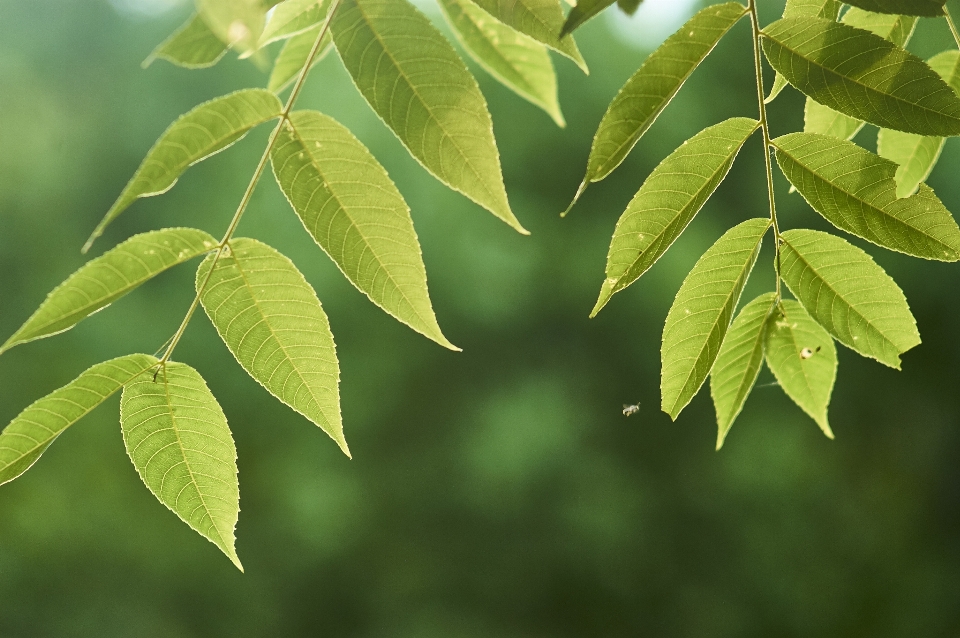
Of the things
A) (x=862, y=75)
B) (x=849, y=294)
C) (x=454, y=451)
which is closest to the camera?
(x=862, y=75)

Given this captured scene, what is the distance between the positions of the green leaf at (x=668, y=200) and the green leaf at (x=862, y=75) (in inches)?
1.9

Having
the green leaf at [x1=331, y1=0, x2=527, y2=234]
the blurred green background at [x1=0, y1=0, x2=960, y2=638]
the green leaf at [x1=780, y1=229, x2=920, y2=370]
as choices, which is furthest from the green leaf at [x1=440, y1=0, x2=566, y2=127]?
the blurred green background at [x1=0, y1=0, x2=960, y2=638]

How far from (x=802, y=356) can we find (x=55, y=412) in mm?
523

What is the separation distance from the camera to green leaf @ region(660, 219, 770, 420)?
1.50 feet

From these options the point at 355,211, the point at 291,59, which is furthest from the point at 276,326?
the point at 291,59

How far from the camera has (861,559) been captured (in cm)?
489

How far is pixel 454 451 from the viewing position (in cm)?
477

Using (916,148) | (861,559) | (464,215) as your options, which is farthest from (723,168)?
(861,559)

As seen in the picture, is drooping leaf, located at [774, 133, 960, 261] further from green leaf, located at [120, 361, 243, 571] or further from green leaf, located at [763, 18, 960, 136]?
green leaf, located at [120, 361, 243, 571]

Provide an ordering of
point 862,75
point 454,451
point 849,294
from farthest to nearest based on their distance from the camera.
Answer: point 454,451, point 849,294, point 862,75

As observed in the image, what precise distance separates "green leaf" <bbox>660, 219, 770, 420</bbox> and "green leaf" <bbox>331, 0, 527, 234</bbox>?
0.13 m

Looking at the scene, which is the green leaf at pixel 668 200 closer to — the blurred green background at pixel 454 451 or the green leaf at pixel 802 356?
the green leaf at pixel 802 356

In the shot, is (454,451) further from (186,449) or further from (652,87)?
(652,87)

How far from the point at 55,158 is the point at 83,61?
26.2 inches
